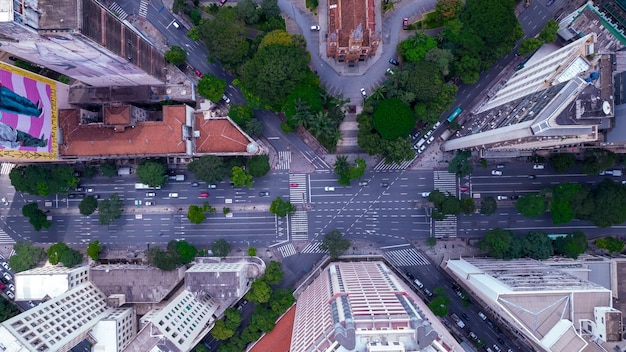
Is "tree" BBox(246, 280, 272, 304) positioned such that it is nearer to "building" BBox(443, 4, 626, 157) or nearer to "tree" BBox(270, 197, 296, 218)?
"tree" BBox(270, 197, 296, 218)

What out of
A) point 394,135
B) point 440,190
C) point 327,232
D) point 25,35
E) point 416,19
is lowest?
point 327,232

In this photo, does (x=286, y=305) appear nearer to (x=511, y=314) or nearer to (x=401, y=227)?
(x=401, y=227)

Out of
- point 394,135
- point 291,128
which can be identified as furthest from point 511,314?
point 291,128

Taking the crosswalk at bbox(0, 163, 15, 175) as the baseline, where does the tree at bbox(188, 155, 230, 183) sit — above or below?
below

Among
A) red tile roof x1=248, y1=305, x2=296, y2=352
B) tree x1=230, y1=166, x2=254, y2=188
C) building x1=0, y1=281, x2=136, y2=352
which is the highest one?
tree x1=230, y1=166, x2=254, y2=188

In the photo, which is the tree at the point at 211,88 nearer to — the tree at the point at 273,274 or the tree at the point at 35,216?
the tree at the point at 273,274

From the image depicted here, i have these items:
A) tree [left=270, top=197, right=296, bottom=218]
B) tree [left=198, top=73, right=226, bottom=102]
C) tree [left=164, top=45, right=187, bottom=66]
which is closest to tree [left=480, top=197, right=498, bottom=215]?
tree [left=270, top=197, right=296, bottom=218]
